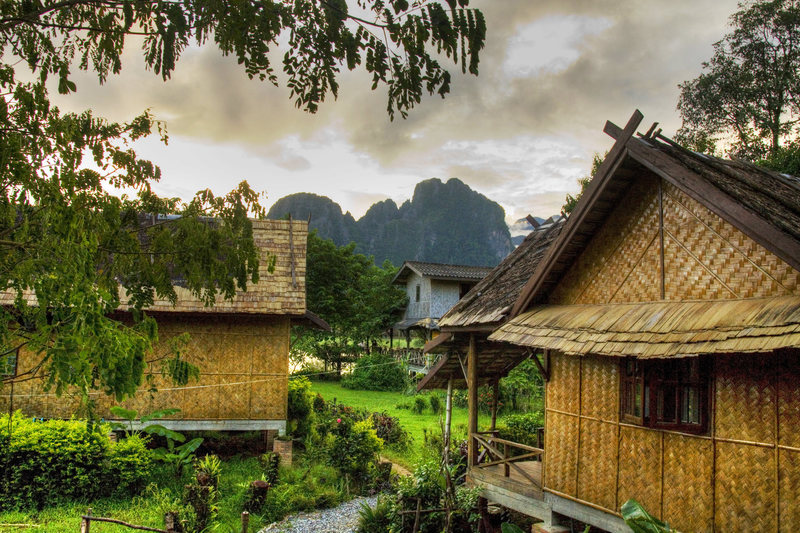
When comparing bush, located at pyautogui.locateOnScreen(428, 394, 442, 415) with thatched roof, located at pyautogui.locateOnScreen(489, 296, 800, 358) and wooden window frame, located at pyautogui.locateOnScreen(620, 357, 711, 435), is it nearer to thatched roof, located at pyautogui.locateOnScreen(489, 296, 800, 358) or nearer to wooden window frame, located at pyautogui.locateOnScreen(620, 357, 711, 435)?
thatched roof, located at pyautogui.locateOnScreen(489, 296, 800, 358)

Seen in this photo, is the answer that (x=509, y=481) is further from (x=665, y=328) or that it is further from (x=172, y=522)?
(x=172, y=522)

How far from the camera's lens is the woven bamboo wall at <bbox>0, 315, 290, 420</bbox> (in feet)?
45.6

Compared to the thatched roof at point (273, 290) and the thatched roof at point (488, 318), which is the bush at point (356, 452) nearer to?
the thatched roof at point (488, 318)

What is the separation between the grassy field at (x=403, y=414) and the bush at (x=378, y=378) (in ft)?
1.90

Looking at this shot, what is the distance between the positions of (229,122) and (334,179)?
25.2ft

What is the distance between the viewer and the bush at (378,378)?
92.1ft

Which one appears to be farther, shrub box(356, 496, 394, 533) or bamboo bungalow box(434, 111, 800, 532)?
shrub box(356, 496, 394, 533)

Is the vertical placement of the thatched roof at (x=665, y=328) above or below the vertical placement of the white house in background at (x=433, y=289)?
below

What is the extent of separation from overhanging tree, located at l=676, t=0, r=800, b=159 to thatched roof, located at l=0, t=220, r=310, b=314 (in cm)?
1738

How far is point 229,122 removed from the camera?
274 inches

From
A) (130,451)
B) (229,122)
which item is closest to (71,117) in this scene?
(229,122)

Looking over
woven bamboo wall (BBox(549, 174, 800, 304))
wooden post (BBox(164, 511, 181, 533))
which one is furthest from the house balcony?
wooden post (BBox(164, 511, 181, 533))

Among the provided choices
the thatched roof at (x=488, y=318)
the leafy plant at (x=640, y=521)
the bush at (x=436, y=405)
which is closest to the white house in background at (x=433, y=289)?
the bush at (x=436, y=405)

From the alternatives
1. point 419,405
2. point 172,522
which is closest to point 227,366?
point 172,522
